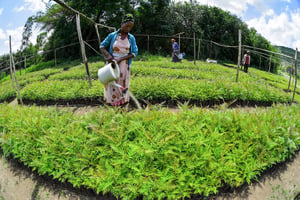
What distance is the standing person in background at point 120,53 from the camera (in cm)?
386

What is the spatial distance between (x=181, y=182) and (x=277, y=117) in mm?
2122

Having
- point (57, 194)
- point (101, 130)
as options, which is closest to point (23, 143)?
point (57, 194)

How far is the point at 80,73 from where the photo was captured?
32.1 feet

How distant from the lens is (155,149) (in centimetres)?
260

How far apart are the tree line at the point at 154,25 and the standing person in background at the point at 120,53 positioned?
33.3 feet

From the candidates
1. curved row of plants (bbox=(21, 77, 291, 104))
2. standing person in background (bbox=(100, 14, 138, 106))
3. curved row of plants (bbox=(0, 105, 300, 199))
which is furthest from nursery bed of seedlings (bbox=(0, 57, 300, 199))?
curved row of plants (bbox=(21, 77, 291, 104))

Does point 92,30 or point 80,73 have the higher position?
point 92,30

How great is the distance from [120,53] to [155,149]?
1.99m

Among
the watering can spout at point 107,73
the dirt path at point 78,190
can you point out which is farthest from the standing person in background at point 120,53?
the dirt path at point 78,190

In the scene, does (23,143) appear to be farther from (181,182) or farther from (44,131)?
(181,182)

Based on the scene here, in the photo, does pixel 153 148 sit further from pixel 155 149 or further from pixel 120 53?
pixel 120 53

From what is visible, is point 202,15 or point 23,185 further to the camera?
point 202,15

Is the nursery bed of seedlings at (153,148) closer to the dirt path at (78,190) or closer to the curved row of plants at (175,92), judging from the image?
the dirt path at (78,190)

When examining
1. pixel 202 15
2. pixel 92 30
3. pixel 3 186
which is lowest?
pixel 3 186
